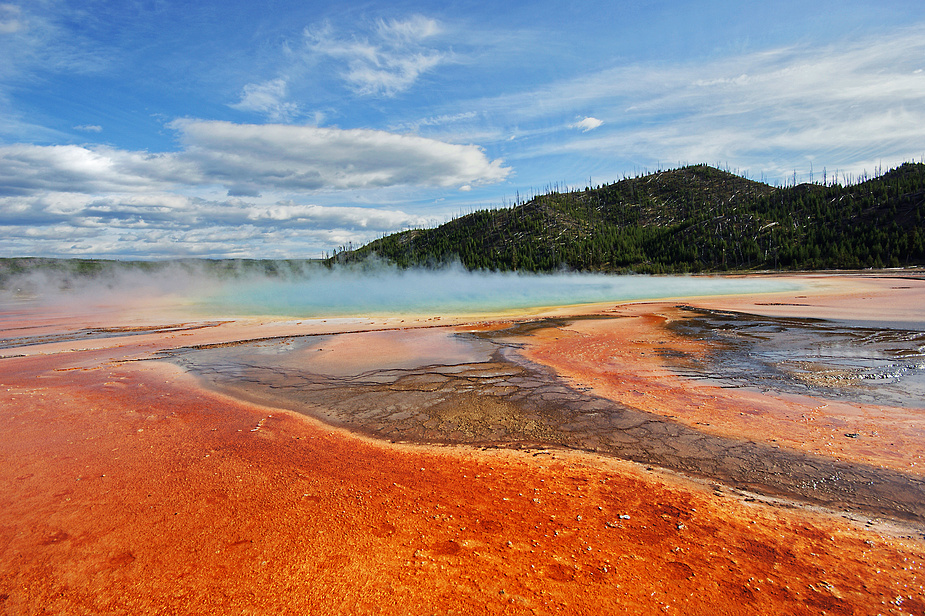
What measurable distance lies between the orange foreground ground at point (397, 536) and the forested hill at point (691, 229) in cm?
6757

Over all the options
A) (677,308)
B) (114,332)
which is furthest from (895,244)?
(114,332)

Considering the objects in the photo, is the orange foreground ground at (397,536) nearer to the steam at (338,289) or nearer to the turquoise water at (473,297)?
the turquoise water at (473,297)

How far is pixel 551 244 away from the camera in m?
99.8

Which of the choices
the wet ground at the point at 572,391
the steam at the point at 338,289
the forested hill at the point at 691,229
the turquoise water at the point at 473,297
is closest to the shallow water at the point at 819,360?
the wet ground at the point at 572,391

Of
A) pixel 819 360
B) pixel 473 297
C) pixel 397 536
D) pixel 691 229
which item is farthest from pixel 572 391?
pixel 691 229

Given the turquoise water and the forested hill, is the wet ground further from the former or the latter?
the forested hill

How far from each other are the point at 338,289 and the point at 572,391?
178 feet

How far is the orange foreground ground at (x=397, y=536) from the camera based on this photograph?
358 centimetres

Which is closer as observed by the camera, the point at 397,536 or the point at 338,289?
the point at 397,536

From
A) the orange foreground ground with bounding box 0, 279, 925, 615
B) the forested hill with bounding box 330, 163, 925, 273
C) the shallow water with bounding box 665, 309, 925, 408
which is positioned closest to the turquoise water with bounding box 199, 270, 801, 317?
the shallow water with bounding box 665, 309, 925, 408

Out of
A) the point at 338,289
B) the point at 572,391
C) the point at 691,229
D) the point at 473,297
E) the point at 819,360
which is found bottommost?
the point at 819,360

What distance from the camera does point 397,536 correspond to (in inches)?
174

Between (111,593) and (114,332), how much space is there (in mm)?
26190

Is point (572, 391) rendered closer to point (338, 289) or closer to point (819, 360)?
point (819, 360)
